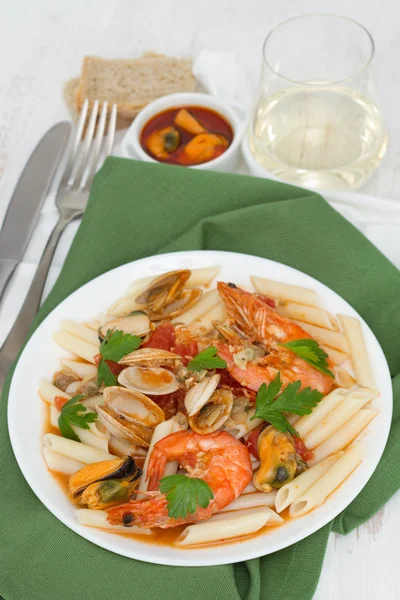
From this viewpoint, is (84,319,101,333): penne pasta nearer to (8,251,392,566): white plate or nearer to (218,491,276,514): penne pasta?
(8,251,392,566): white plate

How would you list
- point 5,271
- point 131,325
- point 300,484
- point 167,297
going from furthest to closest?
point 5,271, point 167,297, point 131,325, point 300,484

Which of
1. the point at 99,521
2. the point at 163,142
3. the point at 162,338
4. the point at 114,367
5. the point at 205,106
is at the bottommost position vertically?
the point at 99,521

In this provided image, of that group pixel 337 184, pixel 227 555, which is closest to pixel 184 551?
pixel 227 555

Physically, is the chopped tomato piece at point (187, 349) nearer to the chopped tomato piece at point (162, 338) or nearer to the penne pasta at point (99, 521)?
the chopped tomato piece at point (162, 338)

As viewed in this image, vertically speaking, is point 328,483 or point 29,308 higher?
point 328,483

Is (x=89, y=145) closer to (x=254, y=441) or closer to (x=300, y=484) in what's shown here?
(x=254, y=441)

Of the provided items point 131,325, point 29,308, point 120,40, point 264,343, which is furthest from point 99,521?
point 120,40

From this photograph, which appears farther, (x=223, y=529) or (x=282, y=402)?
(x=282, y=402)
